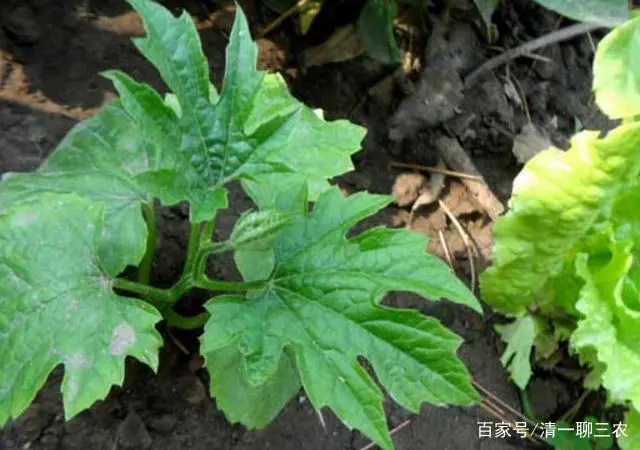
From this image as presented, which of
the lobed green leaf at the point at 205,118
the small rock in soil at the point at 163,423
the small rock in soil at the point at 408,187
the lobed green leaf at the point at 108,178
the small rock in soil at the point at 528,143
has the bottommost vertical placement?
the small rock in soil at the point at 163,423

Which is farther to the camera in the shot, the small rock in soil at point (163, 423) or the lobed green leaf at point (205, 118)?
the small rock in soil at point (163, 423)

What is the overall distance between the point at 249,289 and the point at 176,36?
0.38 meters

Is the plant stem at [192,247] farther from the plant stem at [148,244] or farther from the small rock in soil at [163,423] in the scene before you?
Result: the small rock in soil at [163,423]

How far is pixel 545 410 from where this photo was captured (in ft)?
6.40

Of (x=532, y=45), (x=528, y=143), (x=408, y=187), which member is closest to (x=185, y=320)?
(x=408, y=187)

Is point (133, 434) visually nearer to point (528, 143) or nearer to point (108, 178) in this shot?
point (108, 178)

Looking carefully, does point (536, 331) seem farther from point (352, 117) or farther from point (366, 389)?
point (366, 389)

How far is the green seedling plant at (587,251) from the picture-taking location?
175cm

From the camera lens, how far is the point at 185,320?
5.10 ft

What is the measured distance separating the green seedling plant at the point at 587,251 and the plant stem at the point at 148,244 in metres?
0.69

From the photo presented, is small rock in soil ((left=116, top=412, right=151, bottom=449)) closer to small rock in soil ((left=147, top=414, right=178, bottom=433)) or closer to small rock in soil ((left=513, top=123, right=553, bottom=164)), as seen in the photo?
small rock in soil ((left=147, top=414, right=178, bottom=433))

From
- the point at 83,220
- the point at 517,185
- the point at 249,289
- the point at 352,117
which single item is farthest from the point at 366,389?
the point at 352,117

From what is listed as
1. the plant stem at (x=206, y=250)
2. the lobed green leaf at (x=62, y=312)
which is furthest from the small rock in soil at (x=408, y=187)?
the lobed green leaf at (x=62, y=312)

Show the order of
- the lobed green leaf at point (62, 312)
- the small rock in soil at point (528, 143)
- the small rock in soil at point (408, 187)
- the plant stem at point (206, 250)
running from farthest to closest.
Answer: the small rock in soil at point (528, 143), the small rock in soil at point (408, 187), the plant stem at point (206, 250), the lobed green leaf at point (62, 312)
